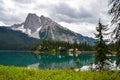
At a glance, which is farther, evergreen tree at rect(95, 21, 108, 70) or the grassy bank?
evergreen tree at rect(95, 21, 108, 70)

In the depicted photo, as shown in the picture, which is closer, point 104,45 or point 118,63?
point 118,63

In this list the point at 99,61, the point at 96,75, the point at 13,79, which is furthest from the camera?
the point at 99,61

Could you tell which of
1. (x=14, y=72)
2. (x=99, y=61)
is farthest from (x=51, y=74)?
(x=99, y=61)

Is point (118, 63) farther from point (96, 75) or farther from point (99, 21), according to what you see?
point (99, 21)

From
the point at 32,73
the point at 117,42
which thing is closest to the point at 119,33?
the point at 117,42

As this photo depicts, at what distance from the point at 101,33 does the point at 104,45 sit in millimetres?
2320

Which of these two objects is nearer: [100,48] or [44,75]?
[44,75]

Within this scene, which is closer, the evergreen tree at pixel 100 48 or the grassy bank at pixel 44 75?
the grassy bank at pixel 44 75

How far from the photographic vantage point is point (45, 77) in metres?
17.4

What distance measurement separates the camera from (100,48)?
49.4 m

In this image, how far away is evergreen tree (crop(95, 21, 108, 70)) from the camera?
48.9 metres

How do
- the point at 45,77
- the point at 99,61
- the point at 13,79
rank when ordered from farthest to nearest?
the point at 99,61, the point at 45,77, the point at 13,79

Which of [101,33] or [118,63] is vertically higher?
Result: [101,33]

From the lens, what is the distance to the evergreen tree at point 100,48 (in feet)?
161
